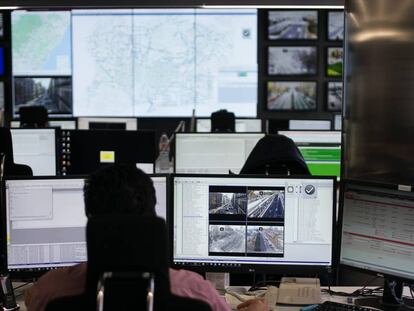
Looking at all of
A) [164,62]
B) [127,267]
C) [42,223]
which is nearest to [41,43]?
[164,62]

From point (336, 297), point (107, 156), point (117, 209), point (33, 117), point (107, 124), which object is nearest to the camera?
point (117, 209)

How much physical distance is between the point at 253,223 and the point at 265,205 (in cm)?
8

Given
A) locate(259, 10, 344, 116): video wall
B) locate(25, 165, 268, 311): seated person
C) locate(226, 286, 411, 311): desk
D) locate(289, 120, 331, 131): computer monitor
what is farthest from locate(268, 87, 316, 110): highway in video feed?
locate(25, 165, 268, 311): seated person

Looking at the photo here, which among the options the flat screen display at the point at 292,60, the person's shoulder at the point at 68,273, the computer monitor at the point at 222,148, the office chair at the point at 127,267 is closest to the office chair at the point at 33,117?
the computer monitor at the point at 222,148

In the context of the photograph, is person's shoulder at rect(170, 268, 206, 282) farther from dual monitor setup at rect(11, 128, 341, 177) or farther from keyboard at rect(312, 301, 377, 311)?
dual monitor setup at rect(11, 128, 341, 177)

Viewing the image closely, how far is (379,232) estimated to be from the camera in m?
2.41

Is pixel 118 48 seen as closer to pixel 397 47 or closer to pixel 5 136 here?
pixel 5 136

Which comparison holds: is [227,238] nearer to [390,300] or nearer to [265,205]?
[265,205]

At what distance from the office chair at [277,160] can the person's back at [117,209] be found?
1.26 m

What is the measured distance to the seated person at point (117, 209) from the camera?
162 centimetres

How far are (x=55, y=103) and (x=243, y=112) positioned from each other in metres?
2.25

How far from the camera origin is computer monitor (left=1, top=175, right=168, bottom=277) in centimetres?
244

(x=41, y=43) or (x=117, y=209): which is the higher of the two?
(x=41, y=43)

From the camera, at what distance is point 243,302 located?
2395 mm
